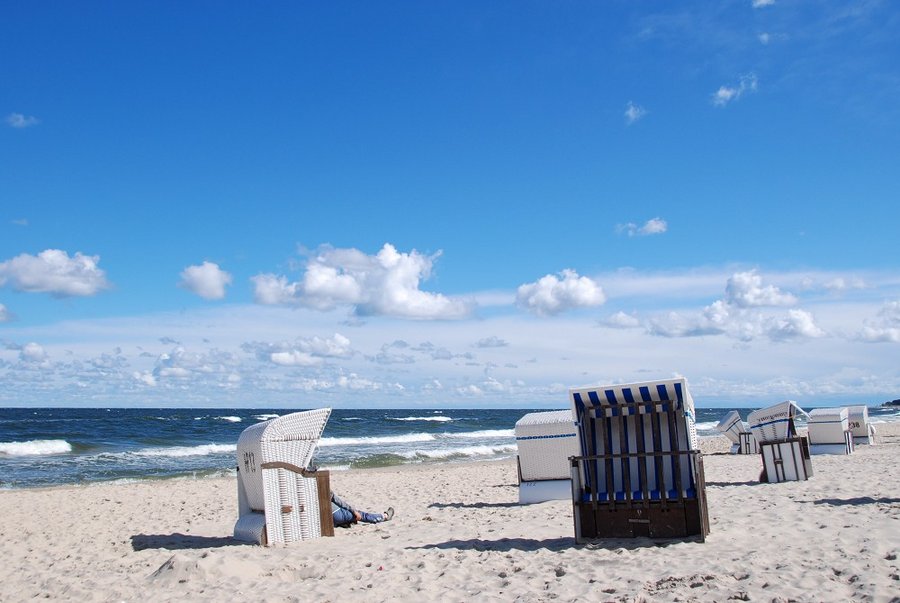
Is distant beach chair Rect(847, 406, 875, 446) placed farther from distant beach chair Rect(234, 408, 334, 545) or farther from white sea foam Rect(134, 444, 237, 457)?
white sea foam Rect(134, 444, 237, 457)

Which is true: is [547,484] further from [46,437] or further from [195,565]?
[46,437]

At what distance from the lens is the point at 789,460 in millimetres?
12375

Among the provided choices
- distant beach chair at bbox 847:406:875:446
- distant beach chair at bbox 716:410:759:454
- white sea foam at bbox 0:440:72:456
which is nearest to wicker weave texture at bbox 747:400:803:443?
distant beach chair at bbox 716:410:759:454

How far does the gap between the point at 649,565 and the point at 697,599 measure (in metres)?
1.07

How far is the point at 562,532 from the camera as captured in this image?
8258 mm

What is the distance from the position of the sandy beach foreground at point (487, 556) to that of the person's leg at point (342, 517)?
0.61 feet

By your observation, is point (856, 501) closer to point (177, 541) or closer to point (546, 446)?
point (546, 446)

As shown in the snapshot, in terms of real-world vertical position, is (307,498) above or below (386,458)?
above

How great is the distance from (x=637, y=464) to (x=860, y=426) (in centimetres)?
2102

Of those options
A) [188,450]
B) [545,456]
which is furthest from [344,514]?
[188,450]

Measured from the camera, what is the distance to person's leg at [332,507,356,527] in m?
9.97

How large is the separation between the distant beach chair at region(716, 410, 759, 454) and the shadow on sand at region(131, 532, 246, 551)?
1726cm

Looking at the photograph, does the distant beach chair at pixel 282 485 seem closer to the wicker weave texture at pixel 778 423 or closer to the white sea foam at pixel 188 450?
the wicker weave texture at pixel 778 423

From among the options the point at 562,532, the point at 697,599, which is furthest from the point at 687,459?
the point at 697,599
